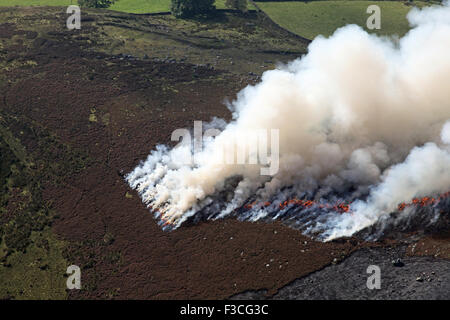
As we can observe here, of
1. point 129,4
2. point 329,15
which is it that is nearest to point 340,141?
point 329,15

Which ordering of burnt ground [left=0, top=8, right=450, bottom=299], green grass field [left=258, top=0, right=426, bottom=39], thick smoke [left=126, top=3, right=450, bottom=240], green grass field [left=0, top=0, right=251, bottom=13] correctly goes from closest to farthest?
burnt ground [left=0, top=8, right=450, bottom=299] → thick smoke [left=126, top=3, right=450, bottom=240] → green grass field [left=258, top=0, right=426, bottom=39] → green grass field [left=0, top=0, right=251, bottom=13]

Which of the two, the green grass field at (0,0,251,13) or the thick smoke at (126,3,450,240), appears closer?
the thick smoke at (126,3,450,240)

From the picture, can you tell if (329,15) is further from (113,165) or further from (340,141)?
(113,165)

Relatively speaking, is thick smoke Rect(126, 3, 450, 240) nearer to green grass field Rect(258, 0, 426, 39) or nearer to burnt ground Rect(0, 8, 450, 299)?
burnt ground Rect(0, 8, 450, 299)

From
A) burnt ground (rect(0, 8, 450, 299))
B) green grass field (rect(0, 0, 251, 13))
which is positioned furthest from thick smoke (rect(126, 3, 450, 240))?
green grass field (rect(0, 0, 251, 13))

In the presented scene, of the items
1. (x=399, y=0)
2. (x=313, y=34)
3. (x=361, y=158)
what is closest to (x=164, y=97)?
(x=361, y=158)
